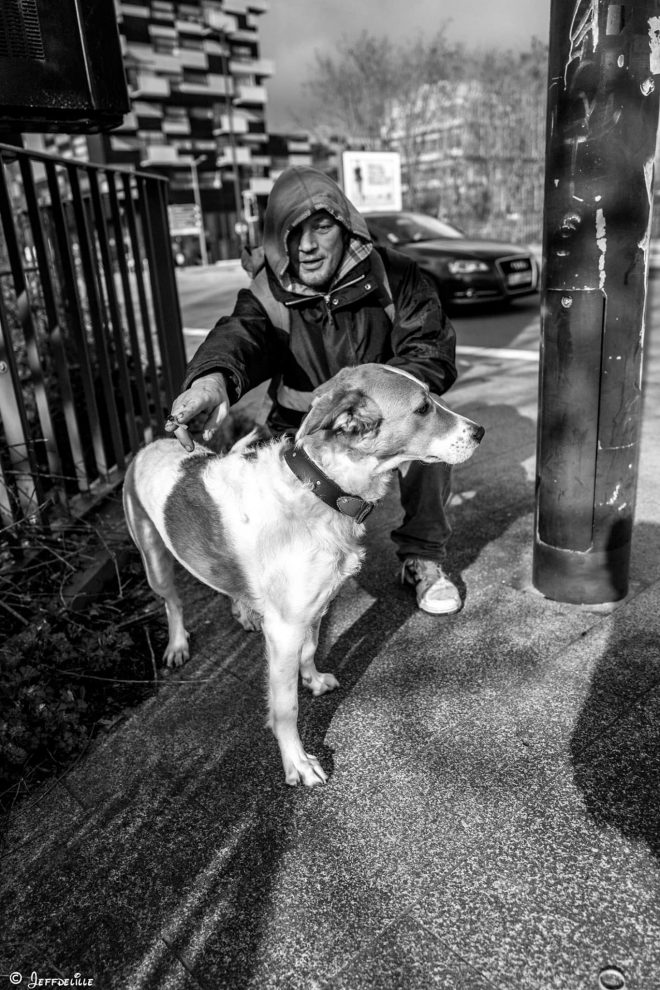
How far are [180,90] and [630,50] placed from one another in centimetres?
8239

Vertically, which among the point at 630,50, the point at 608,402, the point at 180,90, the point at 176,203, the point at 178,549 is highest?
the point at 180,90

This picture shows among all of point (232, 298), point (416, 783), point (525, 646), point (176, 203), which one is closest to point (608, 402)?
point (525, 646)

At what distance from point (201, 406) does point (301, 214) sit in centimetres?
111

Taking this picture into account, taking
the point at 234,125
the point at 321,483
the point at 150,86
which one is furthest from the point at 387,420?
the point at 234,125

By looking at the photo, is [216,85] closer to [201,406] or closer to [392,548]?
[392,548]

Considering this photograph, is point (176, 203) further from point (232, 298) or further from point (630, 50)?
point (630, 50)

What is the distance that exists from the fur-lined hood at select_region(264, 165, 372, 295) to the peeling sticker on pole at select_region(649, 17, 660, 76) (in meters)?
1.32

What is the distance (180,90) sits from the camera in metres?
72.1


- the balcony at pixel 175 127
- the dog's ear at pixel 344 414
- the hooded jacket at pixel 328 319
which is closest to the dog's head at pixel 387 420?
the dog's ear at pixel 344 414

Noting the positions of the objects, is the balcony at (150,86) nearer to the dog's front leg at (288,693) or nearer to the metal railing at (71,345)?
the metal railing at (71,345)

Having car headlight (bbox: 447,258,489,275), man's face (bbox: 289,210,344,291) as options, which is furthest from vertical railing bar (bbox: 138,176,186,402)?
car headlight (bbox: 447,258,489,275)

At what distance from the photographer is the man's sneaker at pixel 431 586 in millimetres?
3363

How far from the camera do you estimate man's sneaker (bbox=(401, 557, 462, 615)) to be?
3.36 m

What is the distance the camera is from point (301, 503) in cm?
240
